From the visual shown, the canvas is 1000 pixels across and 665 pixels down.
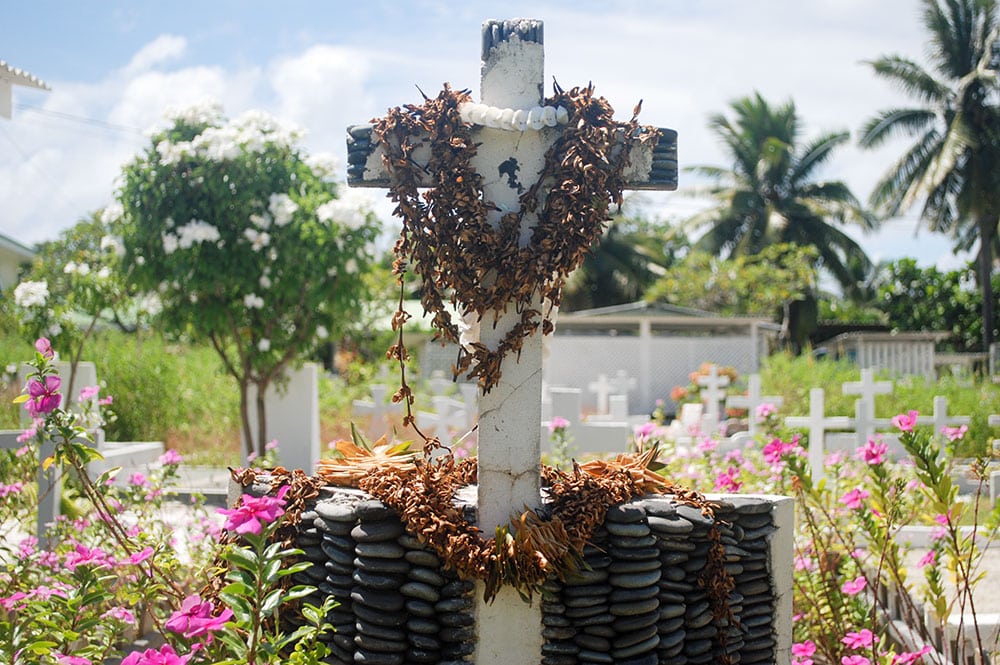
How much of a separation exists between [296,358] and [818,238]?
22.5 meters

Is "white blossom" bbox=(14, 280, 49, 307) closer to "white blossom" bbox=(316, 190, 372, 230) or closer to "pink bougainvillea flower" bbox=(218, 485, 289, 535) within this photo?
"white blossom" bbox=(316, 190, 372, 230)

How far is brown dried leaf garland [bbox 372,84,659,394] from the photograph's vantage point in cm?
285

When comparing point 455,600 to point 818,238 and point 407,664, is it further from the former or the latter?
Result: point 818,238

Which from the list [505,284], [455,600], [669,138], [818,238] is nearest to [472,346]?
[505,284]

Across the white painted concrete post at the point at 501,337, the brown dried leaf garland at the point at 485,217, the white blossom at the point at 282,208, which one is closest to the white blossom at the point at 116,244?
the white blossom at the point at 282,208

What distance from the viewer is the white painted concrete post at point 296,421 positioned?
27.8ft

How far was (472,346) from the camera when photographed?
2.89 meters

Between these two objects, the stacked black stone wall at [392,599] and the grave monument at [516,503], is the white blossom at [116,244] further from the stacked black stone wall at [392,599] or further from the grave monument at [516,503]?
the stacked black stone wall at [392,599]

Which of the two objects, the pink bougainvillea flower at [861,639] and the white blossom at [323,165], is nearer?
the pink bougainvillea flower at [861,639]

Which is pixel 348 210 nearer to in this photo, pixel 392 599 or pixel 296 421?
pixel 296 421

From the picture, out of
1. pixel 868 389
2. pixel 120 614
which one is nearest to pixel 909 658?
pixel 120 614

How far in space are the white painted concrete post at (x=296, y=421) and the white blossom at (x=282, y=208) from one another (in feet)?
4.56

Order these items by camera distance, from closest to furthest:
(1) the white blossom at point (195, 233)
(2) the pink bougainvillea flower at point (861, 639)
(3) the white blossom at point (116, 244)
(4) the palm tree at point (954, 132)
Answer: (2) the pink bougainvillea flower at point (861, 639) < (1) the white blossom at point (195, 233) < (3) the white blossom at point (116, 244) < (4) the palm tree at point (954, 132)

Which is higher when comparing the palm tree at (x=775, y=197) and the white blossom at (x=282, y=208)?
the palm tree at (x=775, y=197)
